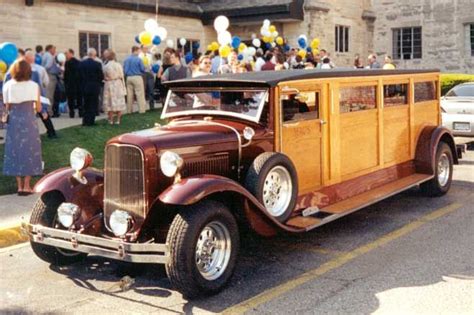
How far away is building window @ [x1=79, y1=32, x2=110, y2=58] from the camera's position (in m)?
20.8

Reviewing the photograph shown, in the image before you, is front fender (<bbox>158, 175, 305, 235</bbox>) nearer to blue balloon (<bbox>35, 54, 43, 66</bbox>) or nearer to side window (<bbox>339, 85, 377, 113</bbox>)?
side window (<bbox>339, 85, 377, 113</bbox>)

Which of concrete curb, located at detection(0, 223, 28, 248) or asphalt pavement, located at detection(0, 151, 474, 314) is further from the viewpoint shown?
concrete curb, located at detection(0, 223, 28, 248)

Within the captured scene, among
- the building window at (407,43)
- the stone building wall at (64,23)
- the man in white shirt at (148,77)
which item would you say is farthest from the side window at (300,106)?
the building window at (407,43)

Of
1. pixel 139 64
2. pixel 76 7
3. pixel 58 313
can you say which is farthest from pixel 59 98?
pixel 58 313

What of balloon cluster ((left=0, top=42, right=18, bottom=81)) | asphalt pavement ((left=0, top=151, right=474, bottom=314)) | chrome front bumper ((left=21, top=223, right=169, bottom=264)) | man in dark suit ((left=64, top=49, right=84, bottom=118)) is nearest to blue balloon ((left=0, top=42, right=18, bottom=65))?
balloon cluster ((left=0, top=42, right=18, bottom=81))

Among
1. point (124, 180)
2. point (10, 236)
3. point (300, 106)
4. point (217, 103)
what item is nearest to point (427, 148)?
point (300, 106)

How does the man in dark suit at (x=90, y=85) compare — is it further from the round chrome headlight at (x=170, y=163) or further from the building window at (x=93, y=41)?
the round chrome headlight at (x=170, y=163)

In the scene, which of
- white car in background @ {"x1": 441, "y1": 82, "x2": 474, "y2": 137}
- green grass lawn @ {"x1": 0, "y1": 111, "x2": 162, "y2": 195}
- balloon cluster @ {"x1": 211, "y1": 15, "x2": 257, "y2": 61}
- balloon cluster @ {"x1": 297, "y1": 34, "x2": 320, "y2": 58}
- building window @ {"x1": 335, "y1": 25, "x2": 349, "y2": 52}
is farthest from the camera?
building window @ {"x1": 335, "y1": 25, "x2": 349, "y2": 52}

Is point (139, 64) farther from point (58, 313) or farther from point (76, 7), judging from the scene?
point (58, 313)

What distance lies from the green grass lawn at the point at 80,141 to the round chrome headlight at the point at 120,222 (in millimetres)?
4418

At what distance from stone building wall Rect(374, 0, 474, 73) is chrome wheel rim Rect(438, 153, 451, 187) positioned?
21177mm

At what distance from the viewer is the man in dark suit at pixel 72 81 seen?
15.3m

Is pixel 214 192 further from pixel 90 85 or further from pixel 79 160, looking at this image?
pixel 90 85

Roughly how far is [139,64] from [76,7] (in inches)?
235
